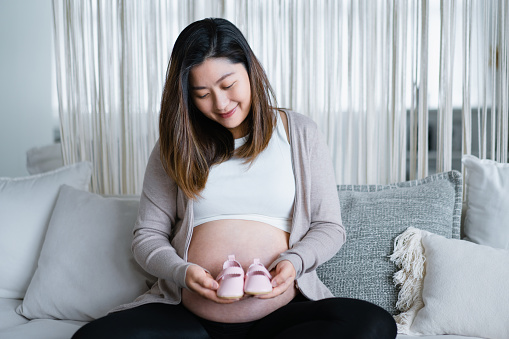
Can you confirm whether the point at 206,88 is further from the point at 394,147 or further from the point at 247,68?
the point at 394,147

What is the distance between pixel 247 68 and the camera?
4.58ft

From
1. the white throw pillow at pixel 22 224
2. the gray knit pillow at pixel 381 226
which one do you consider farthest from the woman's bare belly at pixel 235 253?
the white throw pillow at pixel 22 224

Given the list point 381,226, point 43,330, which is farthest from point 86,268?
point 381,226

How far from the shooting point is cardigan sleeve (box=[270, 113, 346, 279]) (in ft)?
4.44

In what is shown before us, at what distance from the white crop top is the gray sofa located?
0.92ft

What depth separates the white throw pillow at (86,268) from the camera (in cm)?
163

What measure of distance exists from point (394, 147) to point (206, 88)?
33.4 inches

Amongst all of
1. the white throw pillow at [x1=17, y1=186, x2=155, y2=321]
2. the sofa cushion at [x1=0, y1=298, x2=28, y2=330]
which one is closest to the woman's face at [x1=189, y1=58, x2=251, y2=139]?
the white throw pillow at [x1=17, y1=186, x2=155, y2=321]

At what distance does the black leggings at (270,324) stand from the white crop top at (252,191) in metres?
0.23

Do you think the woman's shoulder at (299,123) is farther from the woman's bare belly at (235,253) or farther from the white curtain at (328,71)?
the white curtain at (328,71)

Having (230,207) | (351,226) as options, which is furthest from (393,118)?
(230,207)

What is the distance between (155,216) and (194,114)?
297mm

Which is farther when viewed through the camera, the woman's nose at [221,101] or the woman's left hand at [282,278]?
the woman's nose at [221,101]

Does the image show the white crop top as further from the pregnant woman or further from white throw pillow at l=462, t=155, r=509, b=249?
white throw pillow at l=462, t=155, r=509, b=249
